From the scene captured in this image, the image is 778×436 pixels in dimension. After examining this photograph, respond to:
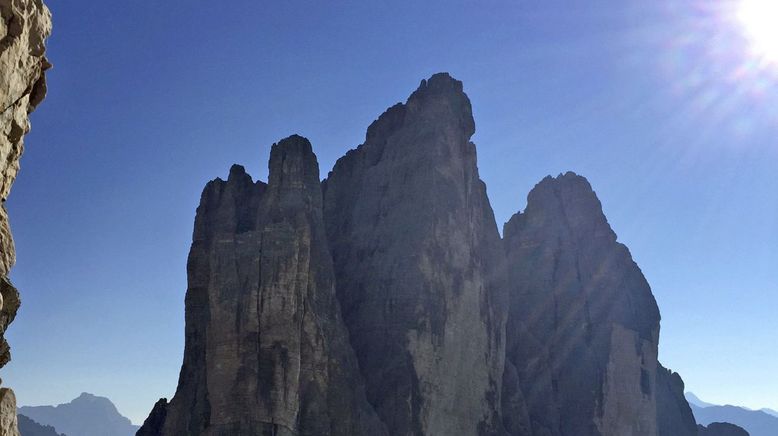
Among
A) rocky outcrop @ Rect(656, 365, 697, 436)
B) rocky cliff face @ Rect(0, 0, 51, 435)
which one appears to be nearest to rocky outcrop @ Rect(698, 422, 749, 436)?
rocky outcrop @ Rect(656, 365, 697, 436)

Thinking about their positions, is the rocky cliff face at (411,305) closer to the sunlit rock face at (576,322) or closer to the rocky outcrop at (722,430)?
the sunlit rock face at (576,322)

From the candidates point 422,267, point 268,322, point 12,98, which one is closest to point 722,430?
point 422,267

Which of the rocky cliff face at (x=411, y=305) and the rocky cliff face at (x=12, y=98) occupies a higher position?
the rocky cliff face at (x=411, y=305)

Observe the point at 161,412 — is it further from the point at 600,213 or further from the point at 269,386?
the point at 600,213

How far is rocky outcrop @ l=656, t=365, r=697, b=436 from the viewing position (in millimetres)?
115750

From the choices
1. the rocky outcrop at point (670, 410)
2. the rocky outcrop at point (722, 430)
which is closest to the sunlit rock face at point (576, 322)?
the rocky outcrop at point (670, 410)

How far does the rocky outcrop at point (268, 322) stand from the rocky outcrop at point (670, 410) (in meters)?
61.5

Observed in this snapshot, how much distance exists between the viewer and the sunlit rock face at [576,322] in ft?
321

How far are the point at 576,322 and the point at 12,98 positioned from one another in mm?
96360

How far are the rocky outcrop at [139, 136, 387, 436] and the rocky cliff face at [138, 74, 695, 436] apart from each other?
12cm

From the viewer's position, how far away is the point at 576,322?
104 m

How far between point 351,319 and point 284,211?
17.0m

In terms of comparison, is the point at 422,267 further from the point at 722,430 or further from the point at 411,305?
the point at 722,430

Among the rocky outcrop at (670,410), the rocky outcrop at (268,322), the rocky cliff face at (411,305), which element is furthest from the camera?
the rocky outcrop at (670,410)
